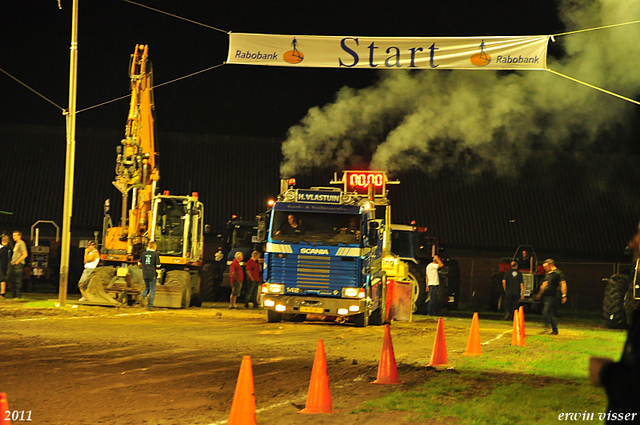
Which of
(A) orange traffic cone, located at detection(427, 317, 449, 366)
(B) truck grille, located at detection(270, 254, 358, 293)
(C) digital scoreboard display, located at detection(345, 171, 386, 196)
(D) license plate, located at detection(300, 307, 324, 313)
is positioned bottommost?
(A) orange traffic cone, located at detection(427, 317, 449, 366)

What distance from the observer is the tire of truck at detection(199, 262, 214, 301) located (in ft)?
89.0

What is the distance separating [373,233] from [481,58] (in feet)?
16.3

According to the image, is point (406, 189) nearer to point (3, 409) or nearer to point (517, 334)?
point (517, 334)

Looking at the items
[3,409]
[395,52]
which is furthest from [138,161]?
[3,409]

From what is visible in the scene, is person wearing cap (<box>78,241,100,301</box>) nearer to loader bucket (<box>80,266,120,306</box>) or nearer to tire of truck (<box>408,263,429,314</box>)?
loader bucket (<box>80,266,120,306</box>)

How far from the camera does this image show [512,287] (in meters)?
24.9

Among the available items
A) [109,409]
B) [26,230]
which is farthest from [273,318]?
[26,230]

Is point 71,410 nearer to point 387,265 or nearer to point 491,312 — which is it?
point 387,265

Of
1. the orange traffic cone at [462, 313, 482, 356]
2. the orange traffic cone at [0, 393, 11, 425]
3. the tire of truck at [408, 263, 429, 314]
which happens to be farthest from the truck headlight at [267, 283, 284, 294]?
the orange traffic cone at [0, 393, 11, 425]

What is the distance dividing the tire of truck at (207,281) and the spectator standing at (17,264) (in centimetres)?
608

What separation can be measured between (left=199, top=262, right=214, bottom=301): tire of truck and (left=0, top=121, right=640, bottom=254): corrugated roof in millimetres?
10499

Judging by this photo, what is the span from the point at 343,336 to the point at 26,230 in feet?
80.4

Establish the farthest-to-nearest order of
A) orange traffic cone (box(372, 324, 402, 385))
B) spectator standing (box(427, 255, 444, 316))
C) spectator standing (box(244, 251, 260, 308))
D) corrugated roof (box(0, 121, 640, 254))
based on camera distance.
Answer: corrugated roof (box(0, 121, 640, 254)), spectator standing (box(244, 251, 260, 308)), spectator standing (box(427, 255, 444, 316)), orange traffic cone (box(372, 324, 402, 385))

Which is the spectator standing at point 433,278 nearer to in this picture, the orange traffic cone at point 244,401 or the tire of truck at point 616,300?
the tire of truck at point 616,300
